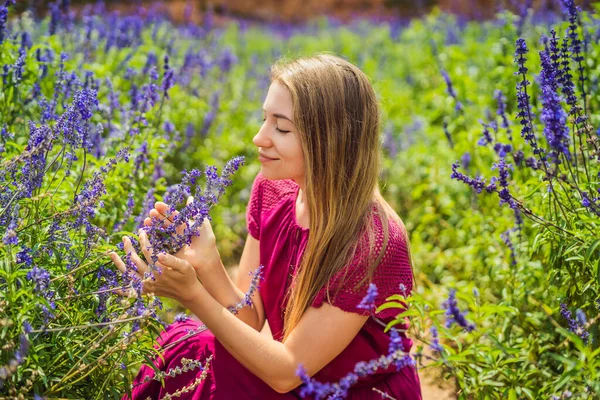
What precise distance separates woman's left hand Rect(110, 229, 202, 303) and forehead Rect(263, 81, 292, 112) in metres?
0.64

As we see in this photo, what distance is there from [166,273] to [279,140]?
62 centimetres

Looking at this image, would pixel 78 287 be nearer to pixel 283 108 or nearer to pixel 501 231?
pixel 283 108

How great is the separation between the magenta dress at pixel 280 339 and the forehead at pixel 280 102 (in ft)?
1.51

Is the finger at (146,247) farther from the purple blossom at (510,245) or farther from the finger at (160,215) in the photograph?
the purple blossom at (510,245)

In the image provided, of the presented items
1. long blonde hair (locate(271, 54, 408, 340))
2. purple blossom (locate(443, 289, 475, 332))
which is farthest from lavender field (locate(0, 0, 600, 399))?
long blonde hair (locate(271, 54, 408, 340))

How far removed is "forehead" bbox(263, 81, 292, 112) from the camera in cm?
228

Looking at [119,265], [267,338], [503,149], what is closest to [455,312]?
[503,149]

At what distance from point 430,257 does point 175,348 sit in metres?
2.22

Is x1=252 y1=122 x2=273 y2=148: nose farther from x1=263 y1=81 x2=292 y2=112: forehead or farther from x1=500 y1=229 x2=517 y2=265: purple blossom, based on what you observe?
x1=500 y1=229 x2=517 y2=265: purple blossom

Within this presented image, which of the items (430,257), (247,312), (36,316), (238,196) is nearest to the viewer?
(36,316)

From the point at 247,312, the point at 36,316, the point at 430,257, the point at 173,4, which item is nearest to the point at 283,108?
the point at 247,312

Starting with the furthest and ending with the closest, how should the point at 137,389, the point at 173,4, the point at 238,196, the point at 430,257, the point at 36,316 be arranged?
1. the point at 173,4
2. the point at 238,196
3. the point at 430,257
4. the point at 137,389
5. the point at 36,316

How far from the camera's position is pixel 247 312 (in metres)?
2.56

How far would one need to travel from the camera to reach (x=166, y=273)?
6.39 feet
